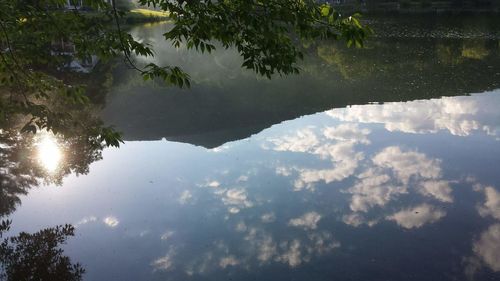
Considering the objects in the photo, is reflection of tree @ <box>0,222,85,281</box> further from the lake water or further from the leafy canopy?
the leafy canopy

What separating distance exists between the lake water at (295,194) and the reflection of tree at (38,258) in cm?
41

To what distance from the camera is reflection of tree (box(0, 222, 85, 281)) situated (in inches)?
468

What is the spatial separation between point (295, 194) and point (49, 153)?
1371cm

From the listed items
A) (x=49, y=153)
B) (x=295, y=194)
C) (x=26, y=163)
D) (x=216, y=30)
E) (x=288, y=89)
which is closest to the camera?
(x=216, y=30)

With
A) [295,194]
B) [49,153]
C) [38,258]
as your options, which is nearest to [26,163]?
[49,153]

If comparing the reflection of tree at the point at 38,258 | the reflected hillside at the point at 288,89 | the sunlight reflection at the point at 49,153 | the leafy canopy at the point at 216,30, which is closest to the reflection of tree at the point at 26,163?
the sunlight reflection at the point at 49,153

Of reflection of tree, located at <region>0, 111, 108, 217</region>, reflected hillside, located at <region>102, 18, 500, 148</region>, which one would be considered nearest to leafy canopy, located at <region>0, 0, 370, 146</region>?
reflection of tree, located at <region>0, 111, 108, 217</region>

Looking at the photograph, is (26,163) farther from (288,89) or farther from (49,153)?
(288,89)

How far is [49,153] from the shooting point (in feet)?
71.9

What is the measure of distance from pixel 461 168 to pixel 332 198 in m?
7.04

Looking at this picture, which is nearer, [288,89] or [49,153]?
[49,153]

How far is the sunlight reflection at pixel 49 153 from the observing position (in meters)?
20.4

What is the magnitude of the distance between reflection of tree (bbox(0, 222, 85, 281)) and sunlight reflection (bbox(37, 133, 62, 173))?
624 centimetres

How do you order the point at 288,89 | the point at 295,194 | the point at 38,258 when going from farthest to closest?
the point at 288,89 → the point at 295,194 → the point at 38,258
